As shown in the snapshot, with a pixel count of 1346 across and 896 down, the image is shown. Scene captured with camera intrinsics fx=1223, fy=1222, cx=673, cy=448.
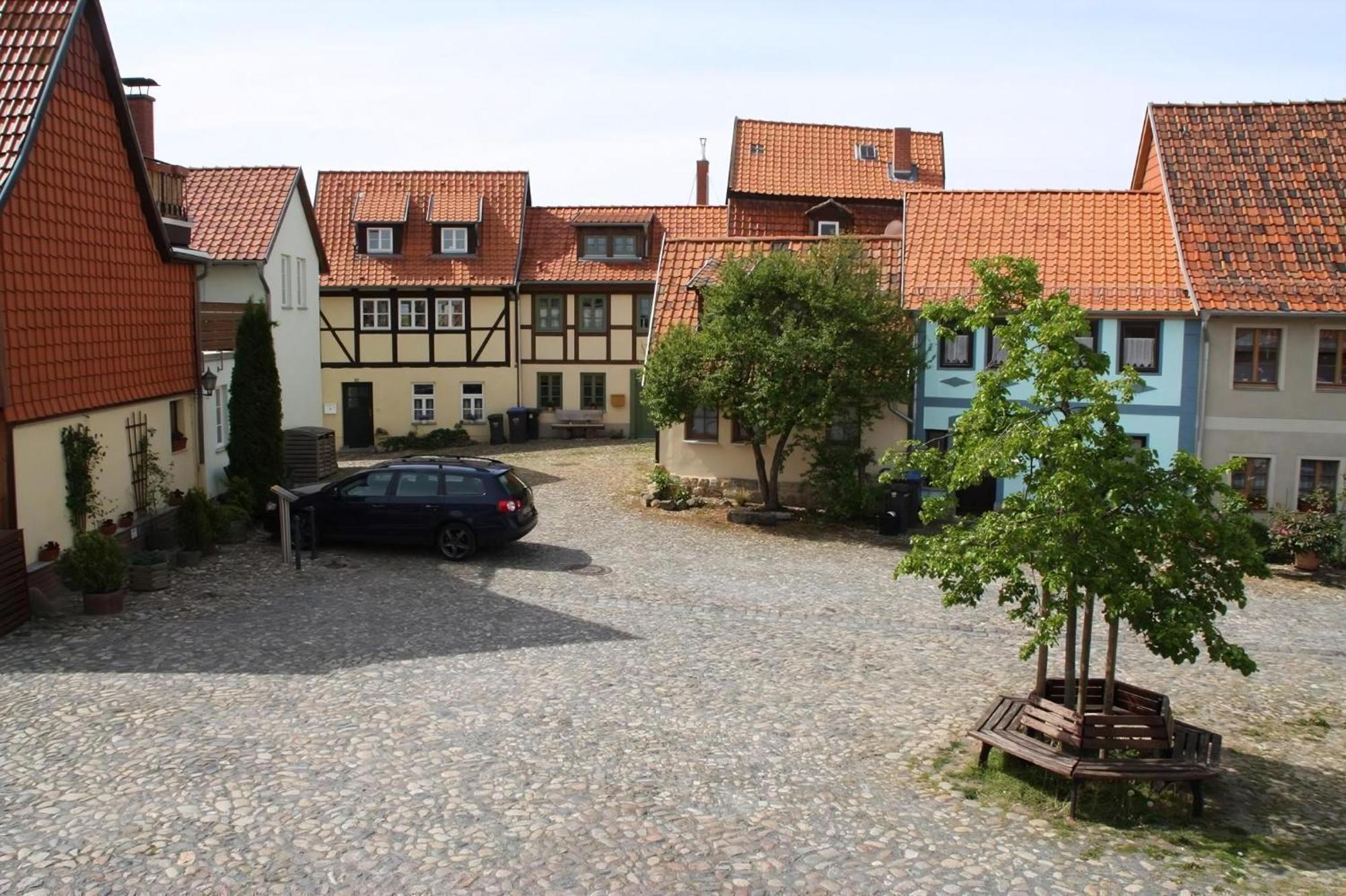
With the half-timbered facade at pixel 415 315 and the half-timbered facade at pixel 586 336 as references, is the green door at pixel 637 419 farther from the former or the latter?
the half-timbered facade at pixel 415 315

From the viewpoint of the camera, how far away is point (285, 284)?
2881 centimetres

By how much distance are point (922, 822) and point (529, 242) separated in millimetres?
31392

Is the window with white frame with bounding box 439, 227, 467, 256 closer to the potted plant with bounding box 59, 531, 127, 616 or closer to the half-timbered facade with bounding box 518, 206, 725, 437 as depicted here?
the half-timbered facade with bounding box 518, 206, 725, 437

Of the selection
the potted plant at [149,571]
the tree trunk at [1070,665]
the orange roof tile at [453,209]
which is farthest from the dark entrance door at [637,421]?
the tree trunk at [1070,665]

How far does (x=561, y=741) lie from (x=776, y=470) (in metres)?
13.9

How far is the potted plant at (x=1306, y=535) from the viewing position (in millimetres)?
21375

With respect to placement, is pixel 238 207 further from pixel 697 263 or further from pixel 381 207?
pixel 697 263

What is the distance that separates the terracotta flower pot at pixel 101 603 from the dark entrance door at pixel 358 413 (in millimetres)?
22431

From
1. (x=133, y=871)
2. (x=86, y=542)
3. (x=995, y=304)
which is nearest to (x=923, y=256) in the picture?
(x=995, y=304)

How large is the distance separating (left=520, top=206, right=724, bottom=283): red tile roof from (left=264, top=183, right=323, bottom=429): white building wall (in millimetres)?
8144

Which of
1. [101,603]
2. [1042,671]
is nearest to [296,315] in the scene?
[101,603]

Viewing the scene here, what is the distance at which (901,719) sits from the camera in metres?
11.8

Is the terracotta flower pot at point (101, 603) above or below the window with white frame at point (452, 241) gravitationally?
below

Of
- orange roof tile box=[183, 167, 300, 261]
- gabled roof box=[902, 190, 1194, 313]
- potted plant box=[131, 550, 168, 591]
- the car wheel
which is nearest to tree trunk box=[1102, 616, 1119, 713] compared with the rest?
the car wheel
